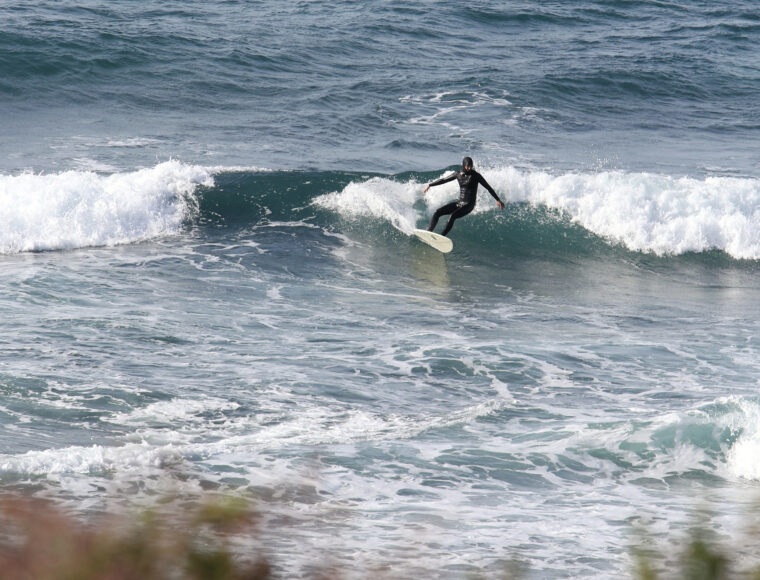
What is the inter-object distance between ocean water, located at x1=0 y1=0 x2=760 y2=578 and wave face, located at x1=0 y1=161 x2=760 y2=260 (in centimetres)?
6

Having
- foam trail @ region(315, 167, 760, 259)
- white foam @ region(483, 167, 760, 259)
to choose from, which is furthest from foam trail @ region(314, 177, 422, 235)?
white foam @ region(483, 167, 760, 259)

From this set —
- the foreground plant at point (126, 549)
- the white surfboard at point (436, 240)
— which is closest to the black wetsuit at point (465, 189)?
the white surfboard at point (436, 240)

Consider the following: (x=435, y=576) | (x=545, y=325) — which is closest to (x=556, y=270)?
(x=545, y=325)

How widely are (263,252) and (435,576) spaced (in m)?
9.97

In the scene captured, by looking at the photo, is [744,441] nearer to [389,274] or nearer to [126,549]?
[126,549]

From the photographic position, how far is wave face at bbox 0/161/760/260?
1562cm

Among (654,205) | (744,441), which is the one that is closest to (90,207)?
(654,205)

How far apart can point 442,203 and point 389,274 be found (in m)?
3.76

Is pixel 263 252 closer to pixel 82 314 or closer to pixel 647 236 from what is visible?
pixel 82 314

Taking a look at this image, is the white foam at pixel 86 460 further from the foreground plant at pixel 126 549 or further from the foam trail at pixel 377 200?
the foam trail at pixel 377 200

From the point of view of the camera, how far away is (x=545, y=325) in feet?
36.4

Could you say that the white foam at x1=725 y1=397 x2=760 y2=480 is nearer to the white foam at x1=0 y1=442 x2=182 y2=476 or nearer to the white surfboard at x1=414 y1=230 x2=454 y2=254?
the white foam at x1=0 y1=442 x2=182 y2=476

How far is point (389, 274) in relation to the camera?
13.8 metres

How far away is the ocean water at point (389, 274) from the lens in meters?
6.23
